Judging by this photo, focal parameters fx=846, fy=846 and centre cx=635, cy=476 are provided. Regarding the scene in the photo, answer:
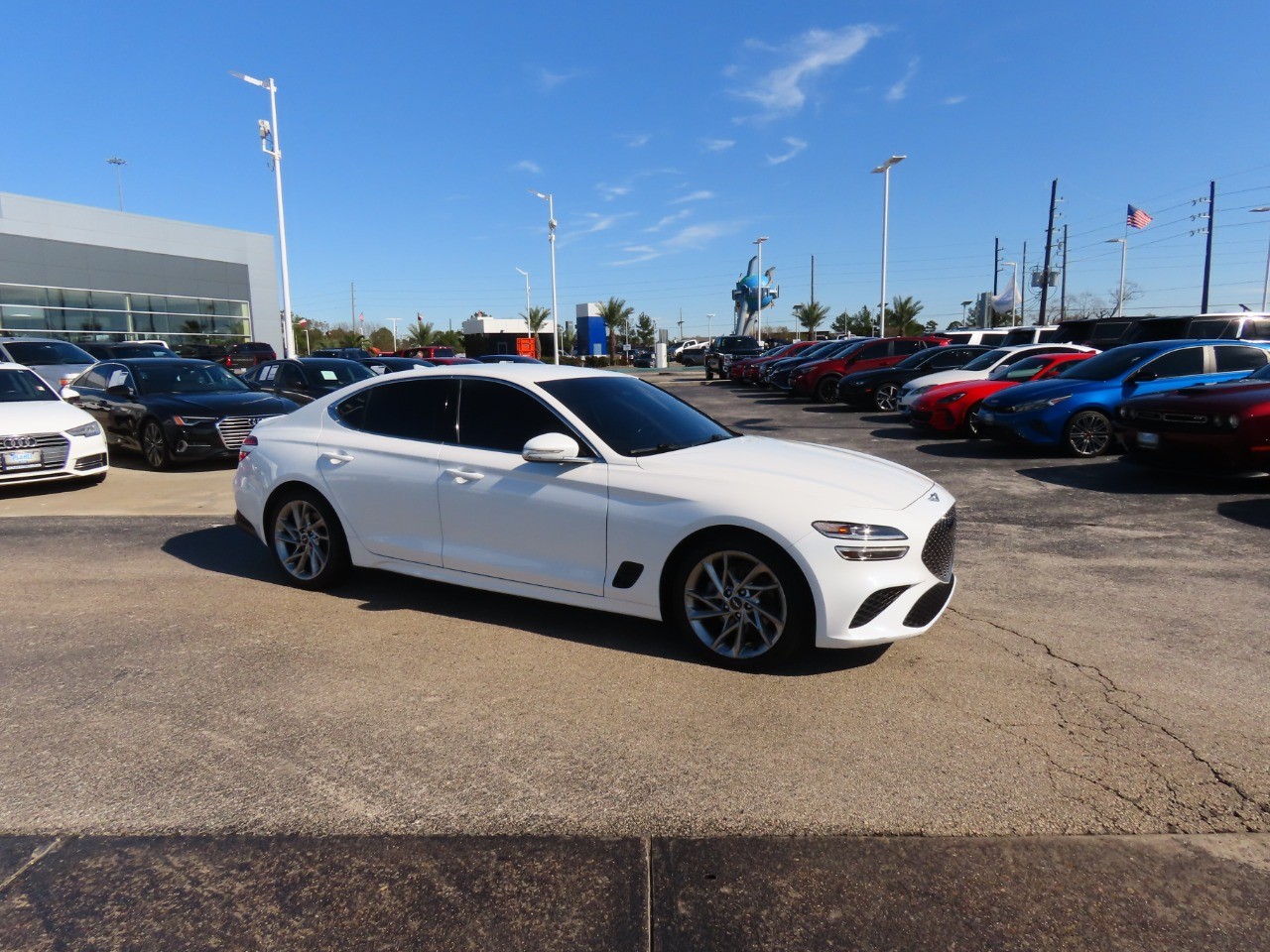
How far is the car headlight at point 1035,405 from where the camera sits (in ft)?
37.1

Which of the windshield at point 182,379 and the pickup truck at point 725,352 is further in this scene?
the pickup truck at point 725,352

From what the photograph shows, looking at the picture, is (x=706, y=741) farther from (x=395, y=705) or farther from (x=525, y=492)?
(x=525, y=492)

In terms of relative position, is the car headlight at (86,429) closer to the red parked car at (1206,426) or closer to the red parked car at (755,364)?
the red parked car at (1206,426)

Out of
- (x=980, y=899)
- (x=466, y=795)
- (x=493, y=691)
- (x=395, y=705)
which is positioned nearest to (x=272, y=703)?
(x=395, y=705)

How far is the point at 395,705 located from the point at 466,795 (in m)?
0.94

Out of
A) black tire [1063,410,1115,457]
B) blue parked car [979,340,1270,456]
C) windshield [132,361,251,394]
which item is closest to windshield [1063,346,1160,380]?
blue parked car [979,340,1270,456]

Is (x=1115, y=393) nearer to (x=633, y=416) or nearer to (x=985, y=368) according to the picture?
(x=985, y=368)

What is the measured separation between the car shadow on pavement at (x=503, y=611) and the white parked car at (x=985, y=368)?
1102cm

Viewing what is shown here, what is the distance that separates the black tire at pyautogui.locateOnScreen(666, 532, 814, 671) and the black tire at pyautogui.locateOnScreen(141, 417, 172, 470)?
31.0 feet

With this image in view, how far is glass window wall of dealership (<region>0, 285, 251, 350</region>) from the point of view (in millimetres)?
40125

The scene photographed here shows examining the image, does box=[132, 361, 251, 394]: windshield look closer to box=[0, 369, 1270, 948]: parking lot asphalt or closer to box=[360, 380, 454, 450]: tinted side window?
box=[0, 369, 1270, 948]: parking lot asphalt

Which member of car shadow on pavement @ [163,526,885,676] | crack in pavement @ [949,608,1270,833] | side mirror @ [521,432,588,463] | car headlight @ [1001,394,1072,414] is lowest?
crack in pavement @ [949,608,1270,833]

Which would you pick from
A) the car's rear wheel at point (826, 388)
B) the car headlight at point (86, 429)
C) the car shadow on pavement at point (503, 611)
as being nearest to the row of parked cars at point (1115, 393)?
the car's rear wheel at point (826, 388)

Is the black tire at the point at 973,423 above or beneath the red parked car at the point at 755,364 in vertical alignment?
beneath
